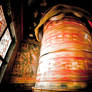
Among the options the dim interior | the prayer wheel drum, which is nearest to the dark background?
the dim interior

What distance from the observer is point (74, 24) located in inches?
66.9

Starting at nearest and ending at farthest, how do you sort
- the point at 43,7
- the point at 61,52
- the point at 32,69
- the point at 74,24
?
the point at 61,52 → the point at 74,24 → the point at 43,7 → the point at 32,69

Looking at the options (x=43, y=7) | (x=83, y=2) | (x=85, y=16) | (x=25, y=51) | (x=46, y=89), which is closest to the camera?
(x=46, y=89)

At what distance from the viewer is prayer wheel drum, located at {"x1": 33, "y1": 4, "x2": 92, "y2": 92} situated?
1.14m

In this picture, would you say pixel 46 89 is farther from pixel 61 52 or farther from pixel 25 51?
pixel 25 51

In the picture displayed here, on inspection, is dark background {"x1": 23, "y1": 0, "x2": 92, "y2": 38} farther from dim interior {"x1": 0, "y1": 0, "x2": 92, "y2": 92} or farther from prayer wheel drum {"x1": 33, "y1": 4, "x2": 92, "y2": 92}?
prayer wheel drum {"x1": 33, "y1": 4, "x2": 92, "y2": 92}

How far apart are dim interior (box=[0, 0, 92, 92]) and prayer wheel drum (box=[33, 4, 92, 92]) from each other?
1.40 feet

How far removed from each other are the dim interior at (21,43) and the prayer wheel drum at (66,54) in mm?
428

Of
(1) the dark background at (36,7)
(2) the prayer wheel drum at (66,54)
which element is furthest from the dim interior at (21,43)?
(2) the prayer wheel drum at (66,54)

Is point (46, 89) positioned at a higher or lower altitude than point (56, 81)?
lower

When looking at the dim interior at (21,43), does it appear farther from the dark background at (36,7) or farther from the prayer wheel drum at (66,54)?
the prayer wheel drum at (66,54)

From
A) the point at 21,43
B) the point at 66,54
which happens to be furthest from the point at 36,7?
the point at 66,54

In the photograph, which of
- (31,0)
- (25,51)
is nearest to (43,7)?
(31,0)

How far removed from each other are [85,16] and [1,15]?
1.87m
